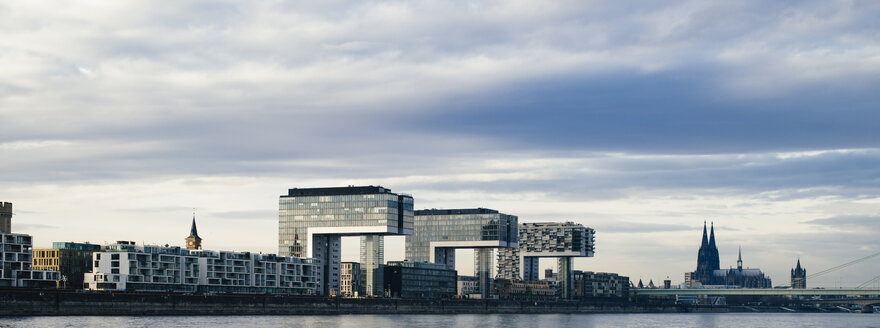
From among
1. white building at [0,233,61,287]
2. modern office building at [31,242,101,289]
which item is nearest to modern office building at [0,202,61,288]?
white building at [0,233,61,287]

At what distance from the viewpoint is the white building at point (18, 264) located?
17000cm

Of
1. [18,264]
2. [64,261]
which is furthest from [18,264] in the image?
[64,261]

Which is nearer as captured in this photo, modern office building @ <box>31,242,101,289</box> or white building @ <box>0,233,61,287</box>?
white building @ <box>0,233,61,287</box>

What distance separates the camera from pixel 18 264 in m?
173

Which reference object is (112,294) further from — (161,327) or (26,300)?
(161,327)

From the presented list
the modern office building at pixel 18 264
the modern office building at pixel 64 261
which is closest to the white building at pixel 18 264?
the modern office building at pixel 18 264

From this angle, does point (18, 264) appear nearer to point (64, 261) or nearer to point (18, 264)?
point (18, 264)

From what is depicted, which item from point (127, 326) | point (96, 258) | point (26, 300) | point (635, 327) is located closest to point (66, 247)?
point (96, 258)

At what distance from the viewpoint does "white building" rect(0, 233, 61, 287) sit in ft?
558

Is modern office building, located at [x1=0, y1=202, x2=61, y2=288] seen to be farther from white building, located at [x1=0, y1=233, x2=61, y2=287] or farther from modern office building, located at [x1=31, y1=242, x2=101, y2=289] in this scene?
modern office building, located at [x1=31, y1=242, x2=101, y2=289]

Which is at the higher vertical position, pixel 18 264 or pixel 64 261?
pixel 64 261

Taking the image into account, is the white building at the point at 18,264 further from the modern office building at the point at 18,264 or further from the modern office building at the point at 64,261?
the modern office building at the point at 64,261

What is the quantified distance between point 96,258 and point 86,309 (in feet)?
132

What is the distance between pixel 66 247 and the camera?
650 feet
